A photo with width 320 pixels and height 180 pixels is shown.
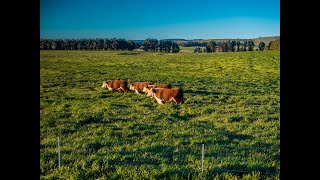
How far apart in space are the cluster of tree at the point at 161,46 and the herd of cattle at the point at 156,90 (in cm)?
12844

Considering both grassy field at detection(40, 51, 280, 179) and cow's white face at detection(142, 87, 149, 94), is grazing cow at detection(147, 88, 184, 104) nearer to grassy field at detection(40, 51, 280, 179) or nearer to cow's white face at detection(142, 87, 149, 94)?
grassy field at detection(40, 51, 280, 179)

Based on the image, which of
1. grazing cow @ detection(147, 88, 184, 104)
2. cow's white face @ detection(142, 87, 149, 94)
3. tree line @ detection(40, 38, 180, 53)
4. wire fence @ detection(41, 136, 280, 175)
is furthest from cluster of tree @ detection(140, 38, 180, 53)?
wire fence @ detection(41, 136, 280, 175)

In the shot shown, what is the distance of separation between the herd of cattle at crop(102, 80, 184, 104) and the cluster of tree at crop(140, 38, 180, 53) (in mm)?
128441

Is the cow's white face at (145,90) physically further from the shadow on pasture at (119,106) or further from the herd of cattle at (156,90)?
the shadow on pasture at (119,106)

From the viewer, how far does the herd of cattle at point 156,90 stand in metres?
20.5

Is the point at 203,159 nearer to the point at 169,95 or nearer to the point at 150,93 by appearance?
the point at 169,95

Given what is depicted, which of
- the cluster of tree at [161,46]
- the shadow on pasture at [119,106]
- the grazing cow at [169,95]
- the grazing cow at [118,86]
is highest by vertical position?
the cluster of tree at [161,46]

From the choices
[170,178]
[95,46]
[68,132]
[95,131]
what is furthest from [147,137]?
[95,46]

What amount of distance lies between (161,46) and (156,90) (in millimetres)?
141830

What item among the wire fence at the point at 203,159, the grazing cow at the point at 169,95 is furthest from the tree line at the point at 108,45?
the wire fence at the point at 203,159

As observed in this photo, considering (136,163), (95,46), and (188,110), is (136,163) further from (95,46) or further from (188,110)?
(95,46)

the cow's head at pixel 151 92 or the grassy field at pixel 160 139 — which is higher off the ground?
the cow's head at pixel 151 92

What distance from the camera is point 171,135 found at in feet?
40.9
